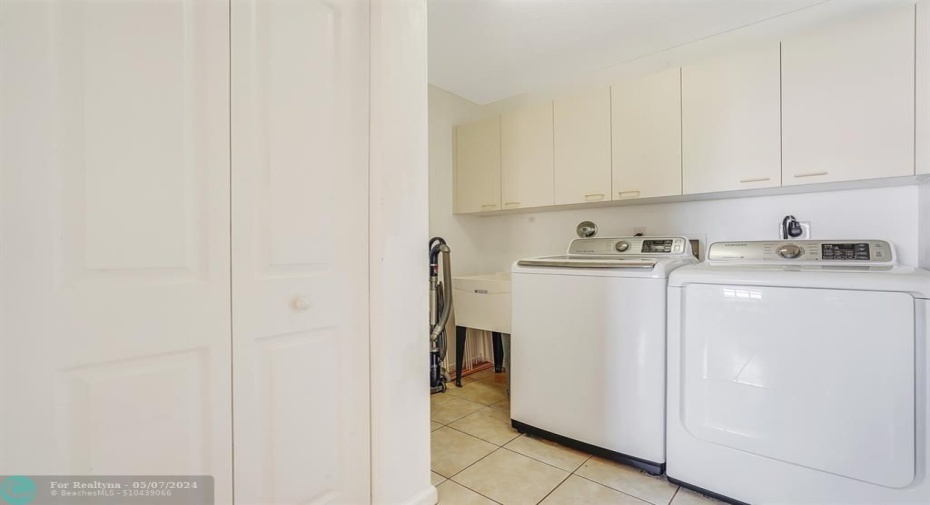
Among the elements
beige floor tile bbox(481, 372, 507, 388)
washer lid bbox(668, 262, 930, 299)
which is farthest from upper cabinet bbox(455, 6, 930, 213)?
beige floor tile bbox(481, 372, 507, 388)

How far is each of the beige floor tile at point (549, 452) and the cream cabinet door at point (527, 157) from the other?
1528mm

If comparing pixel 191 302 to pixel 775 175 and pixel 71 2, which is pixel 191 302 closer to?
pixel 71 2

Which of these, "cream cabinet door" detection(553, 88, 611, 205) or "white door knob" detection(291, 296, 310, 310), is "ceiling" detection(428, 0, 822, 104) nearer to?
"cream cabinet door" detection(553, 88, 611, 205)

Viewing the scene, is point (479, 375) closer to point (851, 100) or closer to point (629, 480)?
point (629, 480)

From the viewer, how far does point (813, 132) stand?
5.93 feet

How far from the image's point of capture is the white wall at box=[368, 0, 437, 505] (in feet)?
4.35

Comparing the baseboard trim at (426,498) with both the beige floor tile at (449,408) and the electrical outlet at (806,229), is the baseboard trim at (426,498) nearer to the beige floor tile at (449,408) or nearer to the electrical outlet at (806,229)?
the beige floor tile at (449,408)

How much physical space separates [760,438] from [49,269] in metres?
2.14

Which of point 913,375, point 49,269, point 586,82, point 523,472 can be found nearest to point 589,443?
point 523,472

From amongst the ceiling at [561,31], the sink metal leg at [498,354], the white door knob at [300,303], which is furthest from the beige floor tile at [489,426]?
the ceiling at [561,31]

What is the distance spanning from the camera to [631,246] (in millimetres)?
2289

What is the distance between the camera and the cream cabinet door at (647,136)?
219 centimetres

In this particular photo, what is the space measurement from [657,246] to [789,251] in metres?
0.59

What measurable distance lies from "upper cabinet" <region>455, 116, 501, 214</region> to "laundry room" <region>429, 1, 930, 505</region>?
16 cm
